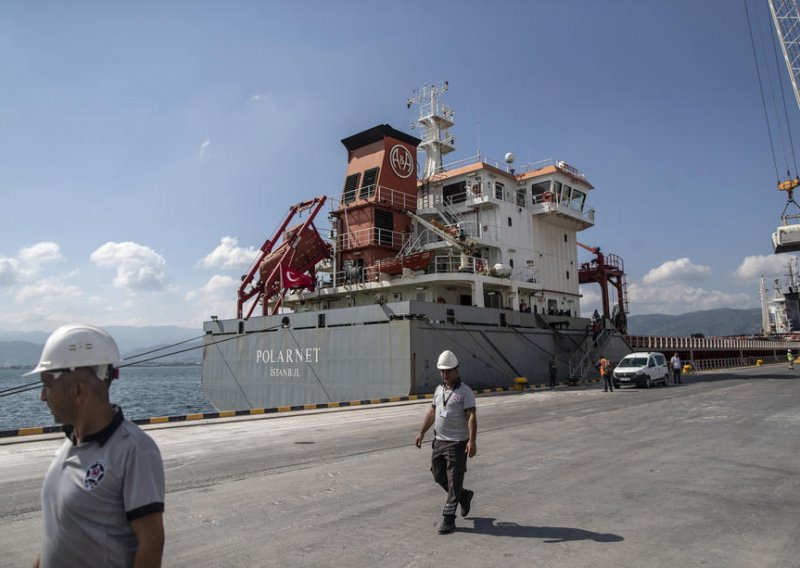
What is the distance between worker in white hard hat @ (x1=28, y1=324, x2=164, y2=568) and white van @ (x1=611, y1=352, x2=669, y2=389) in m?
23.1

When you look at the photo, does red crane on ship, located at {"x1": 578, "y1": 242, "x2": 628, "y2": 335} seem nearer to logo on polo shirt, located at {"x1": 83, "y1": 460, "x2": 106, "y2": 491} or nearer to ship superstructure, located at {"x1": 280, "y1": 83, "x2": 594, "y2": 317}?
ship superstructure, located at {"x1": 280, "y1": 83, "x2": 594, "y2": 317}

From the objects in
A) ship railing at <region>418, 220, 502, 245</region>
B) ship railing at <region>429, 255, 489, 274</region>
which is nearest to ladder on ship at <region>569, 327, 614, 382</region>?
ship railing at <region>429, 255, 489, 274</region>

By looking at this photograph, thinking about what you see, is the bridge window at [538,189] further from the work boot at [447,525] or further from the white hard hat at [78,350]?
the white hard hat at [78,350]

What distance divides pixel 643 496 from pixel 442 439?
2490 millimetres

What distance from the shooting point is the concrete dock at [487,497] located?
4.31 meters

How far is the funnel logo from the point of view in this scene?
2664cm

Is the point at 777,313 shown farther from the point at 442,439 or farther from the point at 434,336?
the point at 442,439

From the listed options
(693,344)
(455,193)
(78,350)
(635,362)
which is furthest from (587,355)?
(78,350)

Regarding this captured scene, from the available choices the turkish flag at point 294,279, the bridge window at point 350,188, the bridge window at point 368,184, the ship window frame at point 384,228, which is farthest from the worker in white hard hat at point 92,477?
the bridge window at point 350,188

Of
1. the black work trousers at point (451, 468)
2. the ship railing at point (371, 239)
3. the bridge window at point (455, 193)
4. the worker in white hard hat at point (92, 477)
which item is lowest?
the black work trousers at point (451, 468)

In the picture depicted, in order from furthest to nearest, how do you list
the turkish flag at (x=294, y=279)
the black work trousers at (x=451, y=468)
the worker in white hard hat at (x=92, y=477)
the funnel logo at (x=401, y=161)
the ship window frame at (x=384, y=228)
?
the funnel logo at (x=401, y=161) < the turkish flag at (x=294, y=279) < the ship window frame at (x=384, y=228) < the black work trousers at (x=451, y=468) < the worker in white hard hat at (x=92, y=477)

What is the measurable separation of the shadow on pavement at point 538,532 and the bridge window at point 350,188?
2301cm

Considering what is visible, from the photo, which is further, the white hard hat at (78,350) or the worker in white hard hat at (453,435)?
the worker in white hard hat at (453,435)

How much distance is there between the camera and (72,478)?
2.14m
